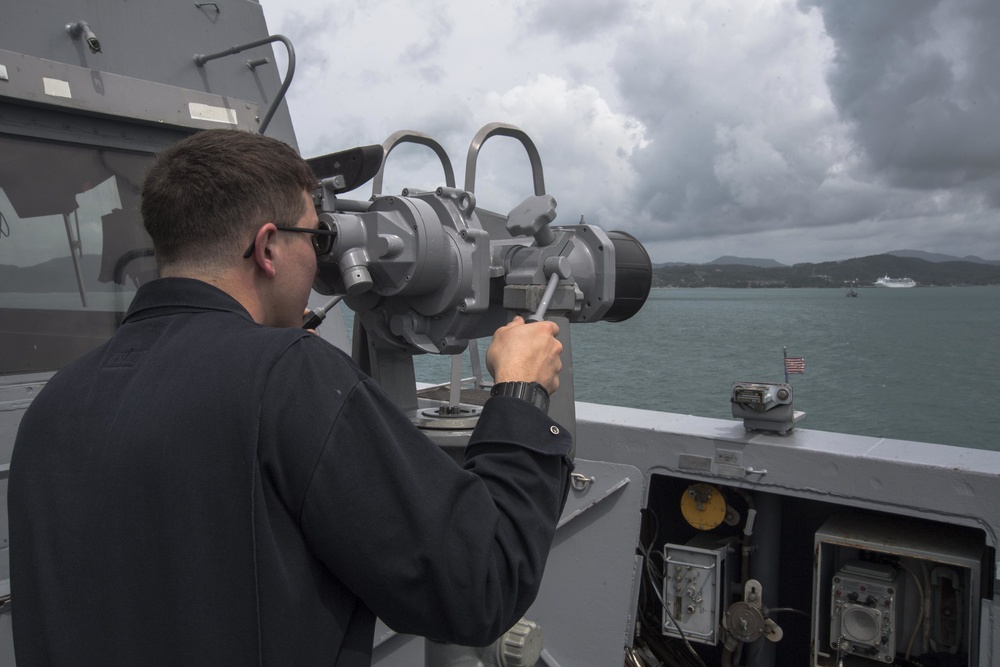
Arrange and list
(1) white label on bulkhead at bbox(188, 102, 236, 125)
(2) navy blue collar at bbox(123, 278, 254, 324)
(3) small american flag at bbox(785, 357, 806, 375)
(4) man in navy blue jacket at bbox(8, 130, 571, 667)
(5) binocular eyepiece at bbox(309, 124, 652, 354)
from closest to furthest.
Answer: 1. (4) man in navy blue jacket at bbox(8, 130, 571, 667)
2. (2) navy blue collar at bbox(123, 278, 254, 324)
3. (5) binocular eyepiece at bbox(309, 124, 652, 354)
4. (1) white label on bulkhead at bbox(188, 102, 236, 125)
5. (3) small american flag at bbox(785, 357, 806, 375)

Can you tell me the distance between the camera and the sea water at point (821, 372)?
37.2 ft

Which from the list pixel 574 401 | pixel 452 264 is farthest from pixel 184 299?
pixel 574 401

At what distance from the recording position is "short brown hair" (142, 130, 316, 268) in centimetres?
119

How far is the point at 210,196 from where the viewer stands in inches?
46.8

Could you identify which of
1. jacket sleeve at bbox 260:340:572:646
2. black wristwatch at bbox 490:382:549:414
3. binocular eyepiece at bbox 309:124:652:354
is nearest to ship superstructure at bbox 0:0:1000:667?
binocular eyepiece at bbox 309:124:652:354

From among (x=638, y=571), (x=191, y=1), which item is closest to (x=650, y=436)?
(x=638, y=571)

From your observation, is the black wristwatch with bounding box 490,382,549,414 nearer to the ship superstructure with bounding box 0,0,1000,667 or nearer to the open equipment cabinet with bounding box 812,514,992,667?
the ship superstructure with bounding box 0,0,1000,667

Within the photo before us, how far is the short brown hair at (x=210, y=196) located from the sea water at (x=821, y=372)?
→ 2345 mm

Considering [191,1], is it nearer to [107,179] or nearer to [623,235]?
[107,179]

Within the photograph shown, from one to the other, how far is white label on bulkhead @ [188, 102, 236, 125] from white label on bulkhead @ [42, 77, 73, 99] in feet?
1.52

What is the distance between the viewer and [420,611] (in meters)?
1.09

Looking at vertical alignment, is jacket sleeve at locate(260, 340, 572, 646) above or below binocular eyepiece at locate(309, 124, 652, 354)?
below

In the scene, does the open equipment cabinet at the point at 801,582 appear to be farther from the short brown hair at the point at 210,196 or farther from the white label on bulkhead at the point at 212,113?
the white label on bulkhead at the point at 212,113

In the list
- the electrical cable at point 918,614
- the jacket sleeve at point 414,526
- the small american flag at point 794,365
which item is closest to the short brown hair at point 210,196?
the jacket sleeve at point 414,526
